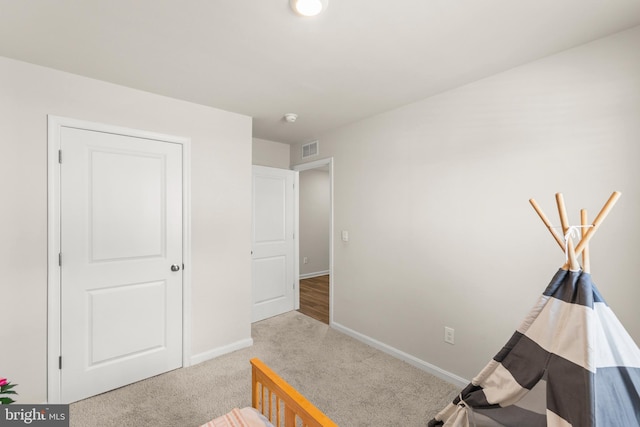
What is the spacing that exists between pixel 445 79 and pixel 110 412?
3.39m

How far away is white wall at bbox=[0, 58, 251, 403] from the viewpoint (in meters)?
1.95

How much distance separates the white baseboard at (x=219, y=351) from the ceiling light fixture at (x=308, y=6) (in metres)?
2.83

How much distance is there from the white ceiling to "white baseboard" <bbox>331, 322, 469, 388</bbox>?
7.64ft

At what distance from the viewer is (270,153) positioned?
4.06 metres

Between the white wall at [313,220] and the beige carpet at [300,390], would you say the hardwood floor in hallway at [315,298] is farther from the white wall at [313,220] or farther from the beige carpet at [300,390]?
the beige carpet at [300,390]

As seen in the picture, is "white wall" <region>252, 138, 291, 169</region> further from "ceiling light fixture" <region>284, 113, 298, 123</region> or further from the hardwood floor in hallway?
the hardwood floor in hallway

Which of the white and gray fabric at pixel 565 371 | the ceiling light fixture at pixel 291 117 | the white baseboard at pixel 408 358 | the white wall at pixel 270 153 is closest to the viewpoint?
the white and gray fabric at pixel 565 371

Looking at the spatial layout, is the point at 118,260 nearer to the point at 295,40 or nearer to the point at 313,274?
the point at 295,40

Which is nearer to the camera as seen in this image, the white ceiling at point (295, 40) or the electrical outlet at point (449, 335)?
the white ceiling at point (295, 40)

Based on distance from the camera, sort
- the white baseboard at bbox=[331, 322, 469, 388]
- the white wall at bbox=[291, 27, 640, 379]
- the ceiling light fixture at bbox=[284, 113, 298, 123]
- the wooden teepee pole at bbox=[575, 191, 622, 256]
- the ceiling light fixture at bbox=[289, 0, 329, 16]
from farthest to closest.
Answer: the ceiling light fixture at bbox=[284, 113, 298, 123] → the white baseboard at bbox=[331, 322, 469, 388] → the white wall at bbox=[291, 27, 640, 379] → the ceiling light fixture at bbox=[289, 0, 329, 16] → the wooden teepee pole at bbox=[575, 191, 622, 256]

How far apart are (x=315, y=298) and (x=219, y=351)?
6.79 feet

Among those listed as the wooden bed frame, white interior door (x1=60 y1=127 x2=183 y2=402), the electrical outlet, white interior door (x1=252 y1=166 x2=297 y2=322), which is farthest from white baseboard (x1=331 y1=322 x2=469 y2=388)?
white interior door (x1=60 y1=127 x2=183 y2=402)

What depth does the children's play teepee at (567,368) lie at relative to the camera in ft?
3.55

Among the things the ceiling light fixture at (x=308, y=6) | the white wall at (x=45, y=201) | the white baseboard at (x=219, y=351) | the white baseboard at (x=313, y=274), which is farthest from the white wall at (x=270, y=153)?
the white baseboard at (x=313, y=274)
